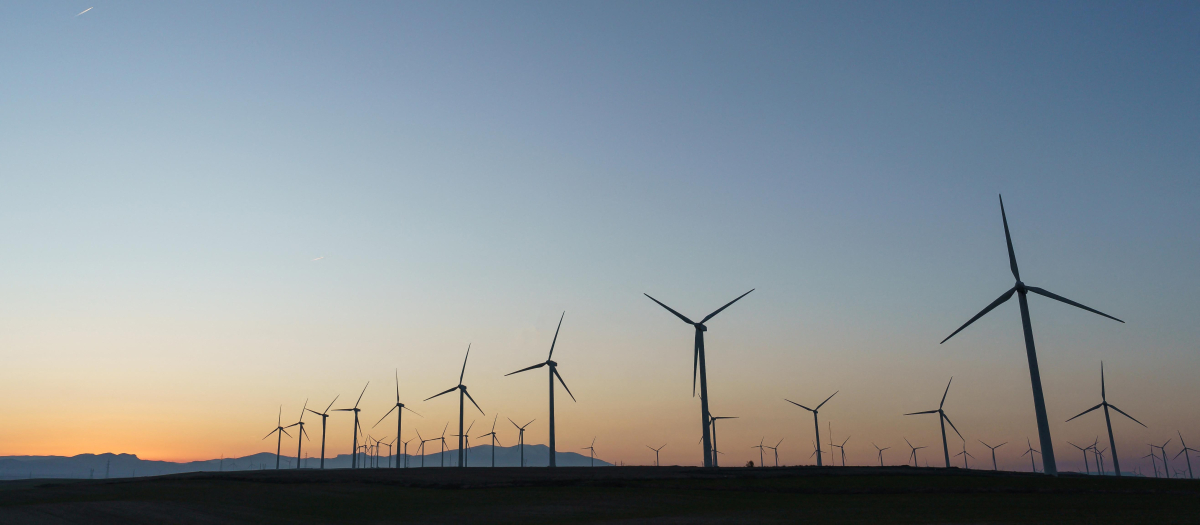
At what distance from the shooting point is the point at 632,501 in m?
55.1

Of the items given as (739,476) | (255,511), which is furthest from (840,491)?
(255,511)

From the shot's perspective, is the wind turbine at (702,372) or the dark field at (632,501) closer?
the dark field at (632,501)

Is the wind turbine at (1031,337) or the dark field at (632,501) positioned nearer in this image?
the dark field at (632,501)

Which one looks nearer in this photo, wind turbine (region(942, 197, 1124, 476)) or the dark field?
the dark field

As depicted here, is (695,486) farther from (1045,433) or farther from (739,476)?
(1045,433)

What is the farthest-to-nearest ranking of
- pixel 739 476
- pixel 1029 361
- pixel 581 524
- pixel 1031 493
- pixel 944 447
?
pixel 944 447 → pixel 739 476 → pixel 1029 361 → pixel 1031 493 → pixel 581 524

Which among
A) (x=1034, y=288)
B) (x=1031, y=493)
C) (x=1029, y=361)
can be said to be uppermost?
(x=1034, y=288)

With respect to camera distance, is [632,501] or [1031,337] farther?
[1031,337]

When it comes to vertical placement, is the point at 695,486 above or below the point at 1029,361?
below

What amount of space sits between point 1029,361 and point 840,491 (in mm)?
25416

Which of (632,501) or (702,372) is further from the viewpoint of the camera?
(702,372)

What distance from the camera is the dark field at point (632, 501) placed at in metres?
42.7

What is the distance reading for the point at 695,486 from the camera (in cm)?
6756

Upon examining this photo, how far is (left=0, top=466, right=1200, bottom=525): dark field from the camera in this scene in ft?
140
